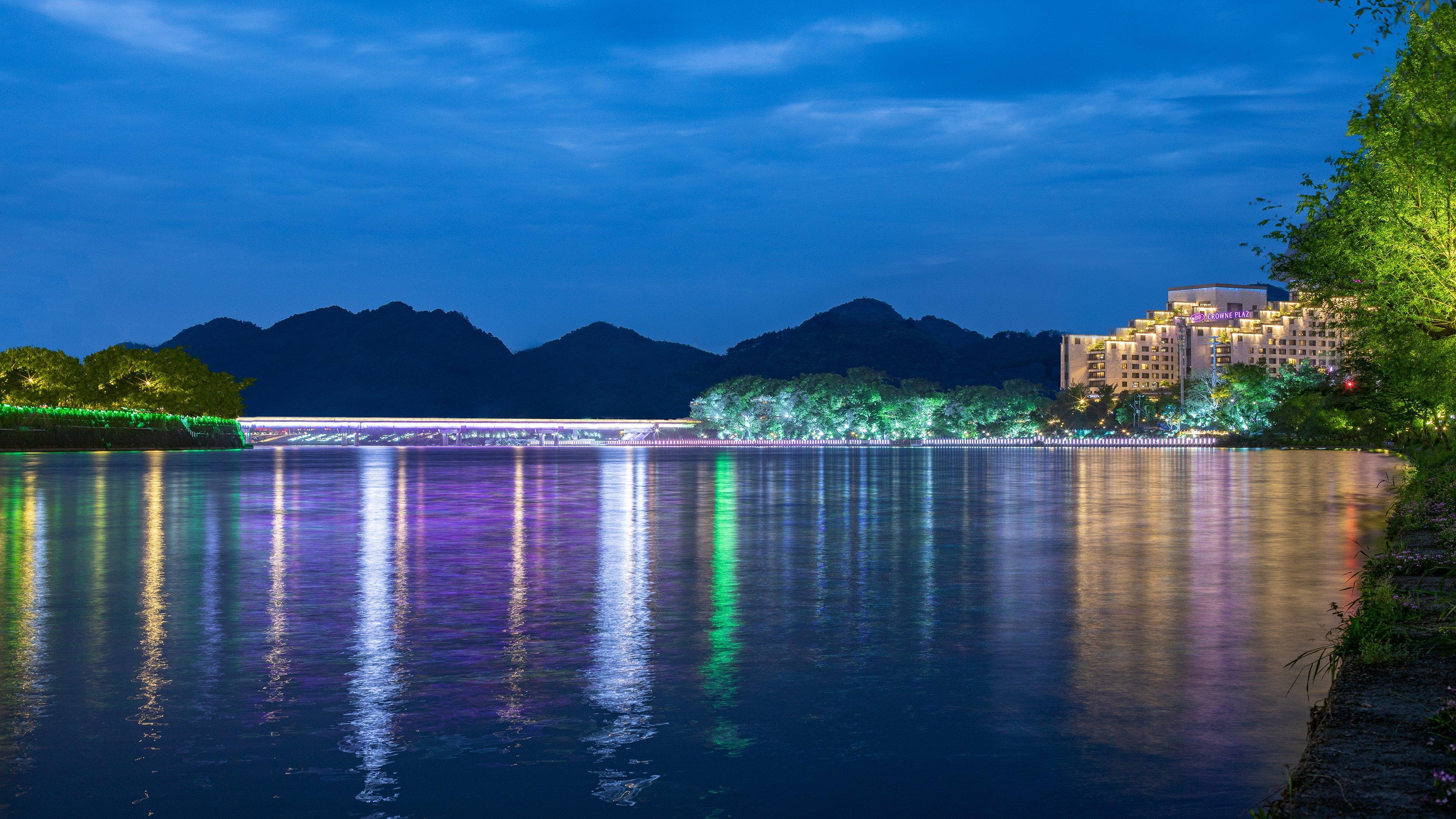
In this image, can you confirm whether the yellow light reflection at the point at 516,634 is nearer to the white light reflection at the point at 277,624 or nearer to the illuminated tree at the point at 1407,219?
the white light reflection at the point at 277,624

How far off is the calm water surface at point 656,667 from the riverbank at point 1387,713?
1.58 ft

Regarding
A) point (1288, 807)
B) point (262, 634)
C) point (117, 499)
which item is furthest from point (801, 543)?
point (117, 499)

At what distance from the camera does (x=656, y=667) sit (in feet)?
35.3

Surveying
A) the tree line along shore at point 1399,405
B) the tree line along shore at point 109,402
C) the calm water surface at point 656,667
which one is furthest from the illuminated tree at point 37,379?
the tree line along shore at point 1399,405

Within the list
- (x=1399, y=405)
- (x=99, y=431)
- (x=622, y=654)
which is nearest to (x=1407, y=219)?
(x=1399, y=405)

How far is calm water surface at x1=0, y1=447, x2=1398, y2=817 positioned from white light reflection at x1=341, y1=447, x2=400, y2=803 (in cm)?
4

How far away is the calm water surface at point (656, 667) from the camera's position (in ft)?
24.0

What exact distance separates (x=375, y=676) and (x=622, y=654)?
2.20 m

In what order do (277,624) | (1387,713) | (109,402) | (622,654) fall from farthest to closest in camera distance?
(109,402), (277,624), (622,654), (1387,713)

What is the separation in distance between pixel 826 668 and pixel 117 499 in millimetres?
31869

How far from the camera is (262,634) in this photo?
40.9 feet

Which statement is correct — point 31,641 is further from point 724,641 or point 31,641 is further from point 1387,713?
point 1387,713

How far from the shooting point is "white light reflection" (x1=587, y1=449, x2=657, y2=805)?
24.6 ft

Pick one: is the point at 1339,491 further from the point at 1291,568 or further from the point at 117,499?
the point at 117,499
